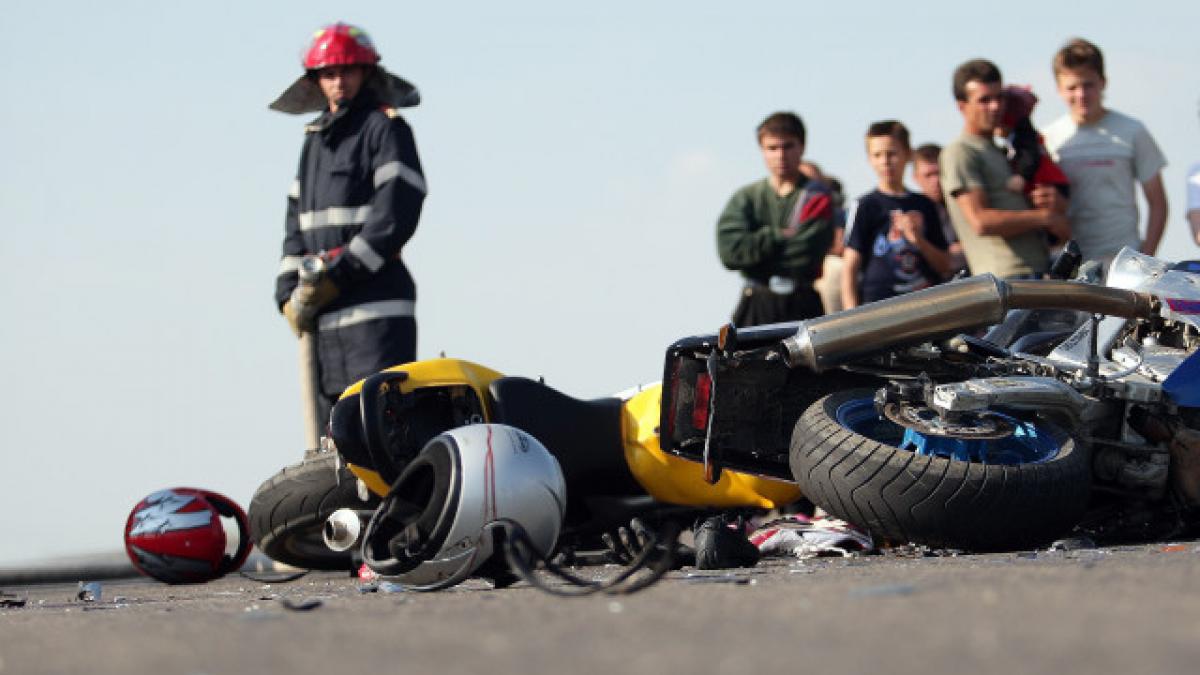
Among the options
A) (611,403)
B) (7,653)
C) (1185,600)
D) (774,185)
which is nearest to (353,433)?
(611,403)

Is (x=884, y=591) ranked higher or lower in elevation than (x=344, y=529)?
higher

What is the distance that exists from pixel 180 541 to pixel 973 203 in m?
3.98

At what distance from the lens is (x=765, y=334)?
6648 millimetres

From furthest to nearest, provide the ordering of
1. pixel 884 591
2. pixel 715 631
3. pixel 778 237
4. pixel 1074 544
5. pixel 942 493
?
pixel 778 237 → pixel 1074 544 → pixel 942 493 → pixel 884 591 → pixel 715 631

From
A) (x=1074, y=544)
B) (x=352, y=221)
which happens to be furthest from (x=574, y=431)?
(x=352, y=221)

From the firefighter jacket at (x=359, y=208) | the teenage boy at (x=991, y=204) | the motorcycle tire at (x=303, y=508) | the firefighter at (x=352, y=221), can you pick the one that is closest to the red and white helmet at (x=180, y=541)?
the motorcycle tire at (x=303, y=508)

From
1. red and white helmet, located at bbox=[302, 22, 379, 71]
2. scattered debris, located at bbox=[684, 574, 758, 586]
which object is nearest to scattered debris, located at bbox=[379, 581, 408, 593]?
scattered debris, located at bbox=[684, 574, 758, 586]

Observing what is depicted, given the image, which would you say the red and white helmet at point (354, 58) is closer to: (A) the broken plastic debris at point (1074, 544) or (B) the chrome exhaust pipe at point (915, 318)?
(B) the chrome exhaust pipe at point (915, 318)

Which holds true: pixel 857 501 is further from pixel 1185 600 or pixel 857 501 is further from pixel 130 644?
pixel 130 644

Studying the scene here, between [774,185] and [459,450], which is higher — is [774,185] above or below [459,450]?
above

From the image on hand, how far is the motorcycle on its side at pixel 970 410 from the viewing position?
603 centimetres

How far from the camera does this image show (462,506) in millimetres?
5207

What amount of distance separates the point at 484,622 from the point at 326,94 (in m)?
6.23

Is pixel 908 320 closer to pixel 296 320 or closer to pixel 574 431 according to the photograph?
pixel 574 431
